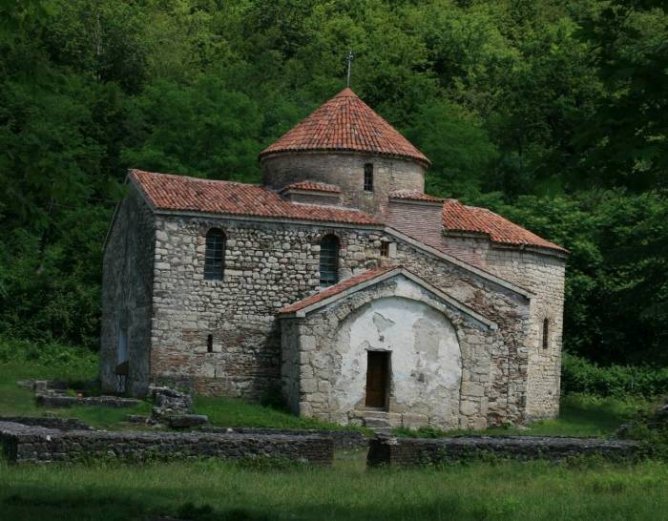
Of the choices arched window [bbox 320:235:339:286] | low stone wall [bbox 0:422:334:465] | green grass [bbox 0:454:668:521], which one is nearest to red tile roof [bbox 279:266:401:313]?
arched window [bbox 320:235:339:286]

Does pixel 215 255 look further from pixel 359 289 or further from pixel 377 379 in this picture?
pixel 377 379

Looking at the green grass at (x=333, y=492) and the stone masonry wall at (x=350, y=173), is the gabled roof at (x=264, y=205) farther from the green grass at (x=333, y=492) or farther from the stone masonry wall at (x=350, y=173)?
the green grass at (x=333, y=492)

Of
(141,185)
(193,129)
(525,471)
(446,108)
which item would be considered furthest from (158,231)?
(446,108)

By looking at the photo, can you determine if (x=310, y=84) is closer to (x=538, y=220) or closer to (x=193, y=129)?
(x=193, y=129)

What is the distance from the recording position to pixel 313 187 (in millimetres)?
31922

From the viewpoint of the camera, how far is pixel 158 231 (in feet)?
98.4

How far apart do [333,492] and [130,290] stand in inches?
711

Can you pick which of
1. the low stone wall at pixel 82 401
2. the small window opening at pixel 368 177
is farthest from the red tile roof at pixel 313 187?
the low stone wall at pixel 82 401

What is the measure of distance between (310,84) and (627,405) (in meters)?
33.1

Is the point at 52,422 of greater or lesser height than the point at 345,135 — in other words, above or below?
below

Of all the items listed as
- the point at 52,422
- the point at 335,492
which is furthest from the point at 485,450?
the point at 52,422

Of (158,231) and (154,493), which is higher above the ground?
(158,231)

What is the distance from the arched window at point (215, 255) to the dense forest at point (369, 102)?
9.74 feet

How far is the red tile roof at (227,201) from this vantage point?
30422mm
